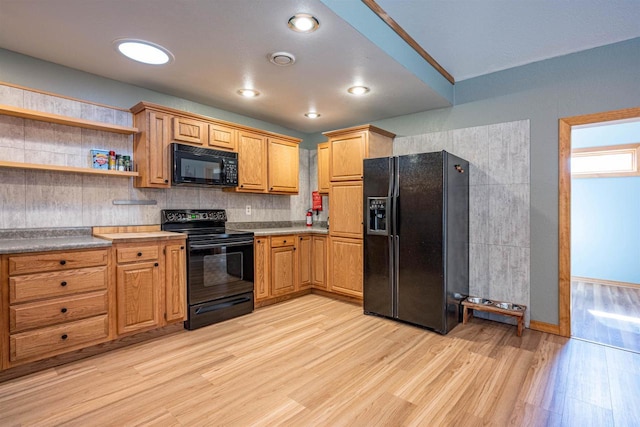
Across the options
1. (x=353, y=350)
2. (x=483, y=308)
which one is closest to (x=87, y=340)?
(x=353, y=350)

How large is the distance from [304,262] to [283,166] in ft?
4.38

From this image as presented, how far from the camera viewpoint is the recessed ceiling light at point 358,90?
3.18 metres

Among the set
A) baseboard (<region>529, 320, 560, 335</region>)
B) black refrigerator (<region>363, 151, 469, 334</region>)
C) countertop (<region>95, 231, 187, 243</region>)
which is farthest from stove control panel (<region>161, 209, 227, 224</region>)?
baseboard (<region>529, 320, 560, 335</region>)

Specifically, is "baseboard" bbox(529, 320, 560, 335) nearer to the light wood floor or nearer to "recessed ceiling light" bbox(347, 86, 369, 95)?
the light wood floor

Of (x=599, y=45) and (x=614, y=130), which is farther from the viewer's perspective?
(x=614, y=130)

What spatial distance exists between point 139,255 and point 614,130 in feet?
21.0

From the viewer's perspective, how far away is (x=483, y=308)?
10.1 feet

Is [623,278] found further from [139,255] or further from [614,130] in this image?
[139,255]

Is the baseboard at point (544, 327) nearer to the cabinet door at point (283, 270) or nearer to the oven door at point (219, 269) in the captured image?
the cabinet door at point (283, 270)

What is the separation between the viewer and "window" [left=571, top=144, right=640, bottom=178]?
448 cm

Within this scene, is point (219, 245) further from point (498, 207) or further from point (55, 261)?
point (498, 207)

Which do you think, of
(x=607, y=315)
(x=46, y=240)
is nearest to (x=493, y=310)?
(x=607, y=315)

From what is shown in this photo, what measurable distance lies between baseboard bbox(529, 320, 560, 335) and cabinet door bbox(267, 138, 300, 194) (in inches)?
123

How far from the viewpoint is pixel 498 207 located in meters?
Answer: 3.27
